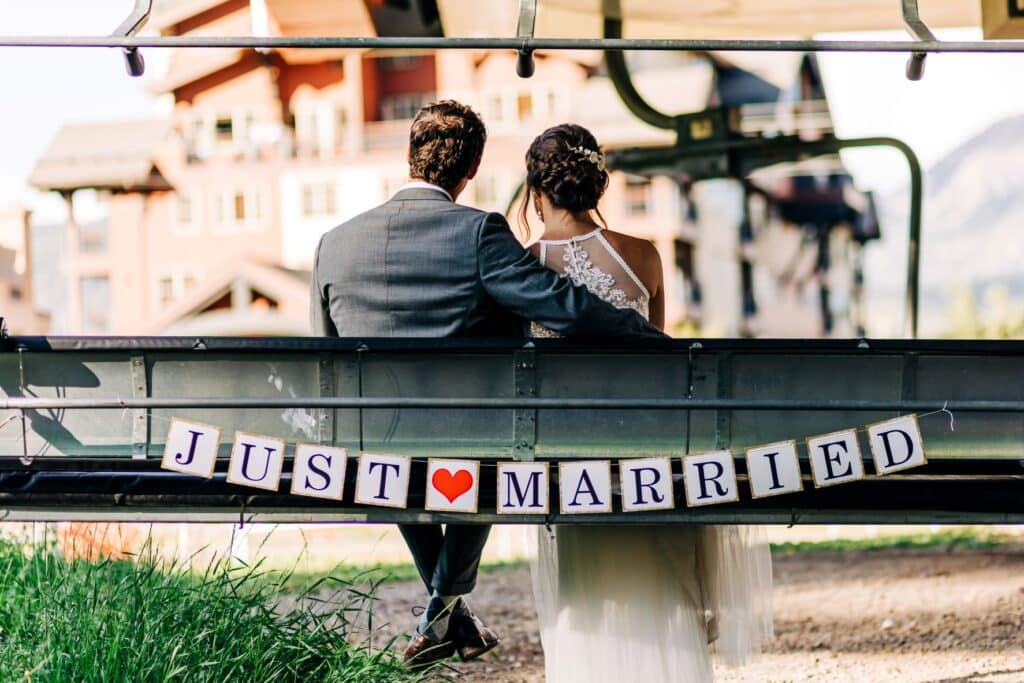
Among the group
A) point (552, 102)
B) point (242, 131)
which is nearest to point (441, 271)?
point (552, 102)

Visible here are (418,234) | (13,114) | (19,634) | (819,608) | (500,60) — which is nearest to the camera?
(418,234)

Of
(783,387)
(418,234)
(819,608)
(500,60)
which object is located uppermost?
(500,60)

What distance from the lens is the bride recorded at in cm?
346

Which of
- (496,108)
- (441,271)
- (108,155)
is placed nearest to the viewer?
(441,271)

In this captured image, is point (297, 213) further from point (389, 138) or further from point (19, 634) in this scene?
point (19, 634)

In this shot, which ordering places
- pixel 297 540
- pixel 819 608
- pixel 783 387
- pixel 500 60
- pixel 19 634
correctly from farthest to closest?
pixel 500 60 → pixel 297 540 → pixel 819 608 → pixel 19 634 → pixel 783 387

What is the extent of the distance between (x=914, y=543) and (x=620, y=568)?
15.7 ft

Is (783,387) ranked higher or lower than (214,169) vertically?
lower

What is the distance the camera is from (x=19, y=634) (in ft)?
12.0

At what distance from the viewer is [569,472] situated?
10.2ft

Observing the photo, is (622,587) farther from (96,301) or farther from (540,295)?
(96,301)

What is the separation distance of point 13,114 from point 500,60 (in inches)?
574

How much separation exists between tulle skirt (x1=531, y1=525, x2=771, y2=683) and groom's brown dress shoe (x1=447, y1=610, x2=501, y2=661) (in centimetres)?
40

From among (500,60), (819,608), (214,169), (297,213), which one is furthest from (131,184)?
(819,608)
